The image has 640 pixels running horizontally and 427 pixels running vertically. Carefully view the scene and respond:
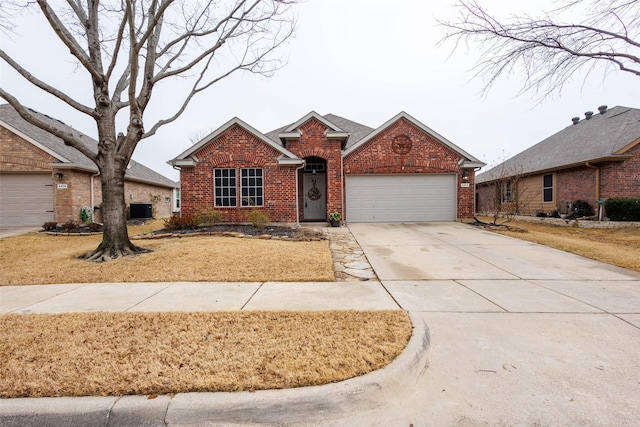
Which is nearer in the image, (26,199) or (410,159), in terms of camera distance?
(26,199)

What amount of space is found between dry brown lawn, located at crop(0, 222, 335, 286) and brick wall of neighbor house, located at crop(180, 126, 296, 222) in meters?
3.07

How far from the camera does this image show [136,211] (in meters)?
16.1

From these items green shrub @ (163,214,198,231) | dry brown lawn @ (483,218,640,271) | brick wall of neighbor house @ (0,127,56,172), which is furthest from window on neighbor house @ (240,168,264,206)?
dry brown lawn @ (483,218,640,271)

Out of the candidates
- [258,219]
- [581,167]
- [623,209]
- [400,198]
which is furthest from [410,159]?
[623,209]

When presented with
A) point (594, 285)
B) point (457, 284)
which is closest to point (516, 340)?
point (457, 284)

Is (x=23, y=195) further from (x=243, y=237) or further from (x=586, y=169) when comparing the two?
(x=586, y=169)

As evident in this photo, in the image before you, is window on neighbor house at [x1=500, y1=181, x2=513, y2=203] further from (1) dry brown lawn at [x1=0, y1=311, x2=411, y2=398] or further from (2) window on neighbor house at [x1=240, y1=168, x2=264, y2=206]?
(1) dry brown lawn at [x1=0, y1=311, x2=411, y2=398]

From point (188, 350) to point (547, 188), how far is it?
18.9 metres

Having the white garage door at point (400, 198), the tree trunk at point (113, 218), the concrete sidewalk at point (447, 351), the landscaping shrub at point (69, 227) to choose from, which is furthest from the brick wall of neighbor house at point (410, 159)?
the landscaping shrub at point (69, 227)

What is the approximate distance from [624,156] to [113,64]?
61.0ft

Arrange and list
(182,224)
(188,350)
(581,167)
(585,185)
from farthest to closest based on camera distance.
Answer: (581,167) < (585,185) < (182,224) < (188,350)

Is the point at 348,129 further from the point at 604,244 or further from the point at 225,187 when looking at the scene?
the point at 604,244

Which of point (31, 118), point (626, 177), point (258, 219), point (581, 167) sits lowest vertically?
point (258, 219)

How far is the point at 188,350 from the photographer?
8.50 feet
